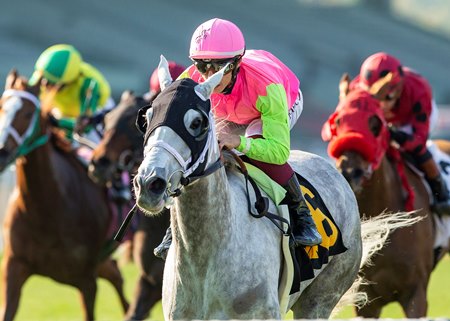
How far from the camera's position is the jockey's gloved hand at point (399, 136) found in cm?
757

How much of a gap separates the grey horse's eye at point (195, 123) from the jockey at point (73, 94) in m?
4.68

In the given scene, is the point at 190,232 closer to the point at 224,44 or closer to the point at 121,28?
the point at 224,44

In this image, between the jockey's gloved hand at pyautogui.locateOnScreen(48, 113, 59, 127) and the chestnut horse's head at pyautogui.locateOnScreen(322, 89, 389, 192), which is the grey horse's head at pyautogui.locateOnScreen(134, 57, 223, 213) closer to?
the chestnut horse's head at pyautogui.locateOnScreen(322, 89, 389, 192)

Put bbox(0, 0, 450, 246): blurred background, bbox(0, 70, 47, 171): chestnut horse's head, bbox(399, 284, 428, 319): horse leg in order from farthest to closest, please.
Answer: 1. bbox(0, 0, 450, 246): blurred background
2. bbox(0, 70, 47, 171): chestnut horse's head
3. bbox(399, 284, 428, 319): horse leg

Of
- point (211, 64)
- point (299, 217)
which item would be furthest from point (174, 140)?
point (299, 217)

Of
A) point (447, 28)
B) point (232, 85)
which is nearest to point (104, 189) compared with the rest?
point (232, 85)

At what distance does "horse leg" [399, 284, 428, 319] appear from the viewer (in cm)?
704

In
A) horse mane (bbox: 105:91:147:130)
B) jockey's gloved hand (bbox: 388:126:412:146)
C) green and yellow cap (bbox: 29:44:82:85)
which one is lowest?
jockey's gloved hand (bbox: 388:126:412:146)

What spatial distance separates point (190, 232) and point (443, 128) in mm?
20928

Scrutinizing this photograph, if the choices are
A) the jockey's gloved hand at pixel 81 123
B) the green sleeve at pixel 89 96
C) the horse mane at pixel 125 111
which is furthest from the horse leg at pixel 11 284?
the green sleeve at pixel 89 96

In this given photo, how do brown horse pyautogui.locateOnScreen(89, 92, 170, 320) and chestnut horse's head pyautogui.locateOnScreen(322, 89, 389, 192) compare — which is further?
brown horse pyautogui.locateOnScreen(89, 92, 170, 320)

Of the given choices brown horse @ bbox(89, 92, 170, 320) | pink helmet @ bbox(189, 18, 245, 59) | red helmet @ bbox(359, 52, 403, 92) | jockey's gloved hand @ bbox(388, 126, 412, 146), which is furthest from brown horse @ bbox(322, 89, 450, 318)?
pink helmet @ bbox(189, 18, 245, 59)

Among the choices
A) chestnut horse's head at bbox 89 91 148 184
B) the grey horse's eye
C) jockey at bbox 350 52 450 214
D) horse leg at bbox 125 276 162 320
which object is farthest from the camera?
chestnut horse's head at bbox 89 91 148 184

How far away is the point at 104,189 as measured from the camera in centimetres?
912
